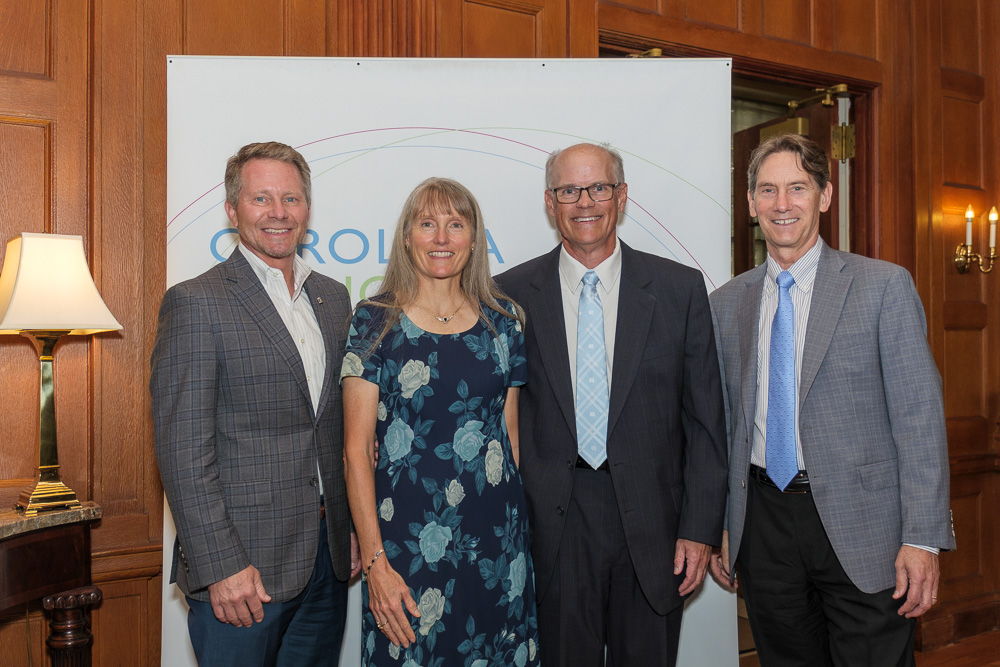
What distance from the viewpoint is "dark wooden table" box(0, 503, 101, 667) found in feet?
6.85

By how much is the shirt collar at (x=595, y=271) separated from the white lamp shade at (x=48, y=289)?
4.37ft

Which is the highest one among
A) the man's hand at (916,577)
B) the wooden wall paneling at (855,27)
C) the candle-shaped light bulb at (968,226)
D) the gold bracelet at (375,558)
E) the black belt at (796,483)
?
the wooden wall paneling at (855,27)

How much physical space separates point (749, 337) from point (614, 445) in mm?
504

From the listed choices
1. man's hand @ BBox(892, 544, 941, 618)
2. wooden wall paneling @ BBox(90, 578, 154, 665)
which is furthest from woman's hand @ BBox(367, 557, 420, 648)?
wooden wall paneling @ BBox(90, 578, 154, 665)

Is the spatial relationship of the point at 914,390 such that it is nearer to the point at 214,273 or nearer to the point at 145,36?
the point at 214,273

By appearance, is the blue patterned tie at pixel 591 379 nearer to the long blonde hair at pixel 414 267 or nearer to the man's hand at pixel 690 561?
the long blonde hair at pixel 414 267

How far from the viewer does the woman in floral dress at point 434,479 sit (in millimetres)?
1791

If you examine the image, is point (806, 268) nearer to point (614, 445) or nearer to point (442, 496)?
point (614, 445)

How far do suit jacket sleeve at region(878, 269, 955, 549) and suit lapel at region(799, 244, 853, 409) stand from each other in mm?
108

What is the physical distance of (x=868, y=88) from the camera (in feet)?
13.4

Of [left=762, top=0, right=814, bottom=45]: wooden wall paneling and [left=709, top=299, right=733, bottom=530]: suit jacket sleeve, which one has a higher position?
[left=762, top=0, right=814, bottom=45]: wooden wall paneling

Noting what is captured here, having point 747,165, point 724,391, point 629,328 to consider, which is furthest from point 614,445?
point 747,165

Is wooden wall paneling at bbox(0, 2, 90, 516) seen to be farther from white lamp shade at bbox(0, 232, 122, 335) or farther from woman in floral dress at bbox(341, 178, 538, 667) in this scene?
woman in floral dress at bbox(341, 178, 538, 667)

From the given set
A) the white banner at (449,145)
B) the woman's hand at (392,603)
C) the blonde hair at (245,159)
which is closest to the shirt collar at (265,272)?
the blonde hair at (245,159)
